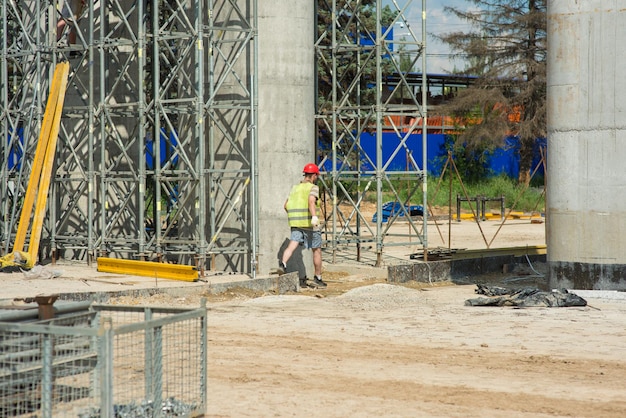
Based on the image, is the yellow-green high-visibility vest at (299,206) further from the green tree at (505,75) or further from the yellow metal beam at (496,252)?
the green tree at (505,75)

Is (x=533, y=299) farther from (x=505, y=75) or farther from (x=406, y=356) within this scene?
(x=505, y=75)

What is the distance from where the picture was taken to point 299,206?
17938 mm

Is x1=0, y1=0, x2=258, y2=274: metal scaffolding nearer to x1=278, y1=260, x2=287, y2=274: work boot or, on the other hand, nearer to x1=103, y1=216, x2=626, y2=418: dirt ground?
x1=278, y1=260, x2=287, y2=274: work boot

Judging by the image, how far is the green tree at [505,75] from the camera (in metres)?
51.2

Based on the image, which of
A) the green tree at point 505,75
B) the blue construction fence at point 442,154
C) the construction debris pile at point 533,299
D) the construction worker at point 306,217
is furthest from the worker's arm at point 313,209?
the green tree at point 505,75

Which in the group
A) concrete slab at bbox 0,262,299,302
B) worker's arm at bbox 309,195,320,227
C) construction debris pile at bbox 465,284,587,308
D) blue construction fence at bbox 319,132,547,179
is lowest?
construction debris pile at bbox 465,284,587,308

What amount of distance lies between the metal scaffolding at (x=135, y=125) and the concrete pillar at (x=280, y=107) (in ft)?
1.15

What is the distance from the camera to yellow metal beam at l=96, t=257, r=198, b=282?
1681 centimetres

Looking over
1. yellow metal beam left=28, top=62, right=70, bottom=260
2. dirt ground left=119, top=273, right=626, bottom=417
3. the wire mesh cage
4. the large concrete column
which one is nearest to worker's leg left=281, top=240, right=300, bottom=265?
dirt ground left=119, top=273, right=626, bottom=417

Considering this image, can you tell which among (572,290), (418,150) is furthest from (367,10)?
(572,290)

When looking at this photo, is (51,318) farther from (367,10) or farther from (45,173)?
(367,10)

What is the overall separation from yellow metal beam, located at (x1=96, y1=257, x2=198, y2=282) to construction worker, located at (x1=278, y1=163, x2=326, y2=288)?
6.35ft

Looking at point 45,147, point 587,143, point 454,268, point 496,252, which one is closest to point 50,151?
point 45,147

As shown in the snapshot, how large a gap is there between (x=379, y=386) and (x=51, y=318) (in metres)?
3.13
